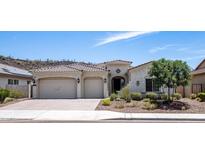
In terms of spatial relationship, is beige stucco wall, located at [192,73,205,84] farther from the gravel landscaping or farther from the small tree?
the gravel landscaping

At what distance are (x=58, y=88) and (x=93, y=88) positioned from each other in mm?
3477

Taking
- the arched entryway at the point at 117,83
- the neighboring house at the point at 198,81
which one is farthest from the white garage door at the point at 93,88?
the neighboring house at the point at 198,81

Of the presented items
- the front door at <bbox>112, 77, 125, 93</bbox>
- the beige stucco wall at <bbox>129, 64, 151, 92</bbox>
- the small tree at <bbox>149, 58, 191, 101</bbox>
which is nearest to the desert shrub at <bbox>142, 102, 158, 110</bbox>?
the small tree at <bbox>149, 58, 191, 101</bbox>

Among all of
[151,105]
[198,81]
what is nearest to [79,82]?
[151,105]

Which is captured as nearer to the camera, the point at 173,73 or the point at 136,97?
the point at 173,73

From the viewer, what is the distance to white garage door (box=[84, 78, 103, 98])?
27853 mm

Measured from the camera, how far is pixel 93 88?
28000 millimetres

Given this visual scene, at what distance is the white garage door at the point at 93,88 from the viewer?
2785 cm

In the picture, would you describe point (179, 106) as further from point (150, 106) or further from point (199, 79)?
point (199, 79)

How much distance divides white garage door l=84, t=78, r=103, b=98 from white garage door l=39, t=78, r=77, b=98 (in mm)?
1268

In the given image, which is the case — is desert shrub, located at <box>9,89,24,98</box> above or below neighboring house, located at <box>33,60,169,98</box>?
below

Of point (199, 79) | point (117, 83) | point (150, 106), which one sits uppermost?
point (199, 79)
